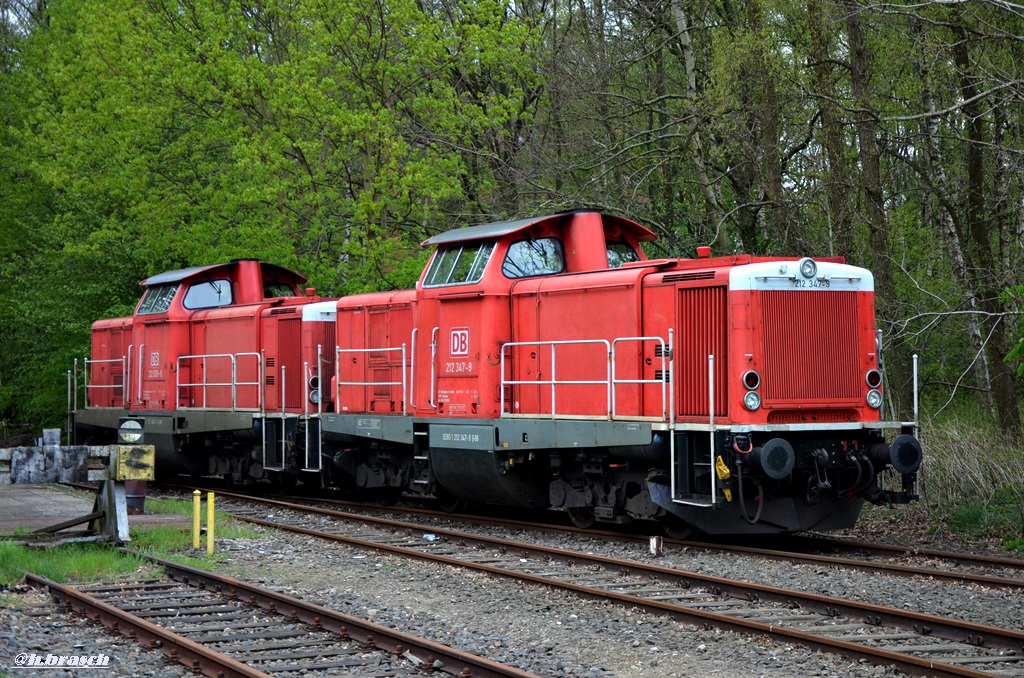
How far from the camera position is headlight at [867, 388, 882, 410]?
1192cm

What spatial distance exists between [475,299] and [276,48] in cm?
1343

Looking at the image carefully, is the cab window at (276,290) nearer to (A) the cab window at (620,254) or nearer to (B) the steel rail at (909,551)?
(A) the cab window at (620,254)

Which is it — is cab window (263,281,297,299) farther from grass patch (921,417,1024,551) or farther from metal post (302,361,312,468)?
grass patch (921,417,1024,551)

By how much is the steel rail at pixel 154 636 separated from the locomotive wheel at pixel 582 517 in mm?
6159

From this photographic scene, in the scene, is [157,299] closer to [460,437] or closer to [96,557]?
[460,437]

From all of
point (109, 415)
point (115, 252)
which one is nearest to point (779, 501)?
point (109, 415)

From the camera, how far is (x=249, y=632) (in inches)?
322

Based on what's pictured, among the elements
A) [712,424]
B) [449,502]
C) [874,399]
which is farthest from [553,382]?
[449,502]

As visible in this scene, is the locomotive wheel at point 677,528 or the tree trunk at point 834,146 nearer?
the locomotive wheel at point 677,528

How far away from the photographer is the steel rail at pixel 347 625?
22.3 ft

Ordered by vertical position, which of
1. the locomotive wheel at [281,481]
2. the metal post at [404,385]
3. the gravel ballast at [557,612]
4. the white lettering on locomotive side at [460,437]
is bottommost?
the gravel ballast at [557,612]

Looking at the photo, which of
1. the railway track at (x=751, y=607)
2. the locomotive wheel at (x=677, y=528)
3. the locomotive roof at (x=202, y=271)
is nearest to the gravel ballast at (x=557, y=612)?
the railway track at (x=751, y=607)

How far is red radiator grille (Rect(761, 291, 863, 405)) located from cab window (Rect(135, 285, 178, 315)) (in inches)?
503

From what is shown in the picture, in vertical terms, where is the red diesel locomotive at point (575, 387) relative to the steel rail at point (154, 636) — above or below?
above
